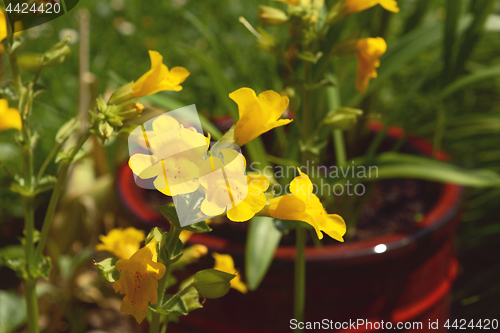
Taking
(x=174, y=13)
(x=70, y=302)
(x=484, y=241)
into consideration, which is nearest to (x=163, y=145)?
(x=70, y=302)

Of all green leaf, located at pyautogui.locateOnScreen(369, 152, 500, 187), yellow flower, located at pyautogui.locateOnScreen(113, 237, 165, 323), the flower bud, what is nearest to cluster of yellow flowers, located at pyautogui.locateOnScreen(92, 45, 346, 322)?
yellow flower, located at pyautogui.locateOnScreen(113, 237, 165, 323)

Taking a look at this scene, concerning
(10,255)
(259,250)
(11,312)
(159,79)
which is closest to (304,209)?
(159,79)

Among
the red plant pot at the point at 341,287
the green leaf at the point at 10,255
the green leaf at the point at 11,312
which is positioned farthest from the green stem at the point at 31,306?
the green leaf at the point at 11,312

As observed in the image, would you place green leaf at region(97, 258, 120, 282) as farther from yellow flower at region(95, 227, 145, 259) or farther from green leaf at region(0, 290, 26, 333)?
green leaf at region(0, 290, 26, 333)

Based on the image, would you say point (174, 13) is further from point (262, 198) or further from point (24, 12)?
point (262, 198)

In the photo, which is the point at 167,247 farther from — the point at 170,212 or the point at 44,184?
the point at 44,184
